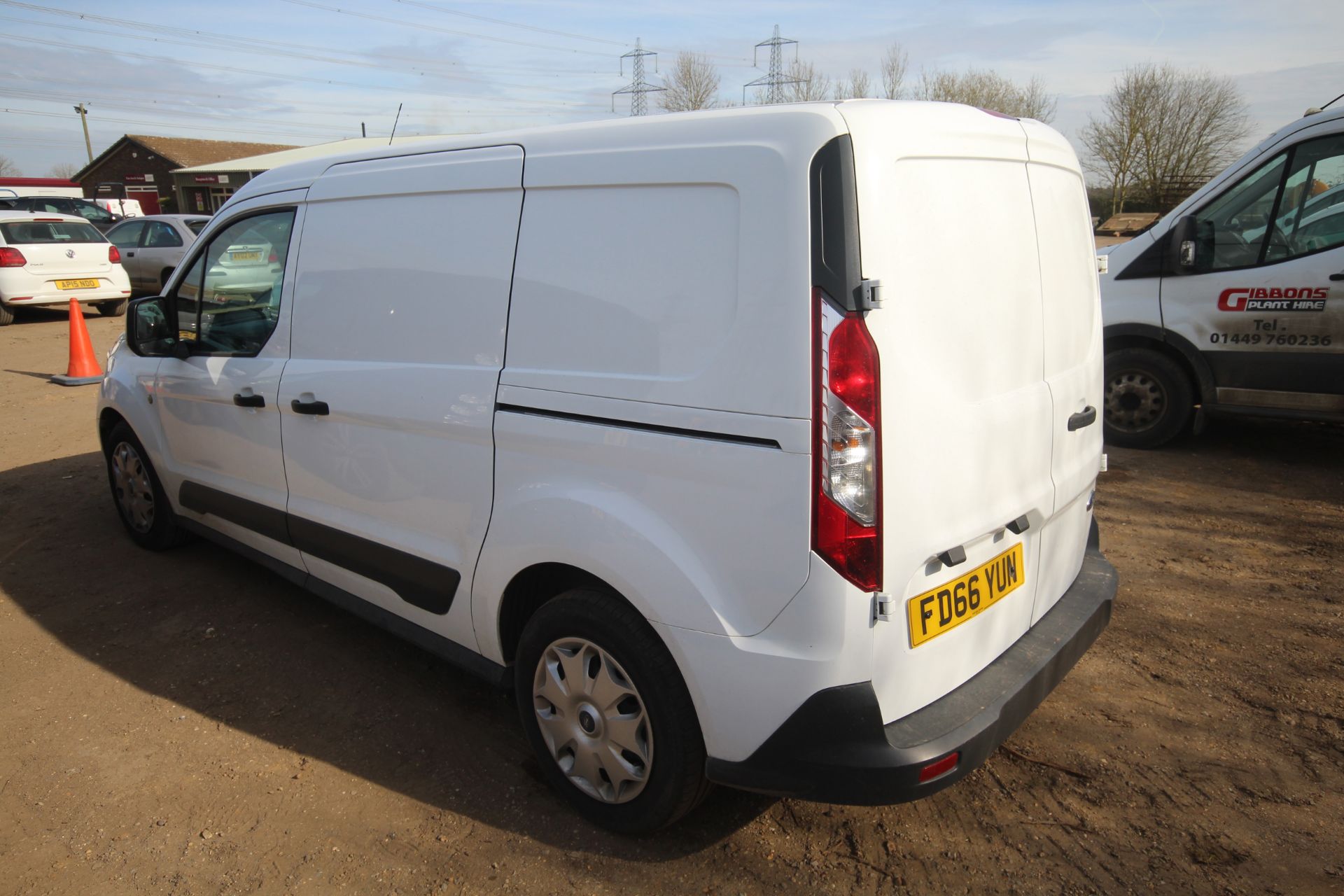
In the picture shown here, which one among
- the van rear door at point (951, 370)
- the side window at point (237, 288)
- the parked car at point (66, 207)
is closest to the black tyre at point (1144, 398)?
the van rear door at point (951, 370)

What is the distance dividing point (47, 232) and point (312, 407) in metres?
13.9

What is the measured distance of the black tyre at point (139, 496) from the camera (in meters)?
4.66

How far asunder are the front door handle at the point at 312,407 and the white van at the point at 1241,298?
14.4ft

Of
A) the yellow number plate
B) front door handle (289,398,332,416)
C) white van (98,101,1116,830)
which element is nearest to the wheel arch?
white van (98,101,1116,830)

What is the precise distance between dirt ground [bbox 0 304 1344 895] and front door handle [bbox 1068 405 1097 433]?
1.09 metres

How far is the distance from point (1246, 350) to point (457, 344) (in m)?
5.31

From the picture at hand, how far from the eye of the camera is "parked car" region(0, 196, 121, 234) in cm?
2194

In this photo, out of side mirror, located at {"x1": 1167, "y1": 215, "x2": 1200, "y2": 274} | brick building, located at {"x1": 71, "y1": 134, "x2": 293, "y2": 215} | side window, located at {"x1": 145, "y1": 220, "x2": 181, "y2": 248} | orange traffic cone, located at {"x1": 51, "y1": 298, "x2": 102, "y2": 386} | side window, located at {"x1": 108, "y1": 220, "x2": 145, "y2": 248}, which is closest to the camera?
side mirror, located at {"x1": 1167, "y1": 215, "x2": 1200, "y2": 274}

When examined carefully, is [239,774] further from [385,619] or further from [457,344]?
[457,344]

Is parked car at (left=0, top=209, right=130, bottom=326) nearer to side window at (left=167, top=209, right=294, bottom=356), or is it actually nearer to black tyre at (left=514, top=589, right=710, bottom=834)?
side window at (left=167, top=209, right=294, bottom=356)

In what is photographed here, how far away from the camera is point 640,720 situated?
237cm

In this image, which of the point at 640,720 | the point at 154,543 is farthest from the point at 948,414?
the point at 154,543

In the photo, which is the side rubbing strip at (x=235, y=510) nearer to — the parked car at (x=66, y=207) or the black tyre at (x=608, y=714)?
the black tyre at (x=608, y=714)

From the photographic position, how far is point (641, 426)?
2199mm
